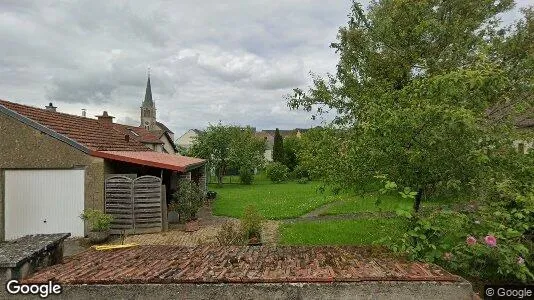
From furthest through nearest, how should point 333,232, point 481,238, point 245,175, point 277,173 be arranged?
point 277,173
point 245,175
point 333,232
point 481,238

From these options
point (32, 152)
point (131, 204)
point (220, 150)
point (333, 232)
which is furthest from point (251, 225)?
point (220, 150)

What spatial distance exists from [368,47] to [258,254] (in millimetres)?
7492

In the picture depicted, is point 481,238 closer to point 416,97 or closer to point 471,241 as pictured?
point 471,241

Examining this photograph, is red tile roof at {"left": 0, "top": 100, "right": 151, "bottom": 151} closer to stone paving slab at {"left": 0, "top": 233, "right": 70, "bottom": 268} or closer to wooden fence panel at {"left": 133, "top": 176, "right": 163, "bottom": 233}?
wooden fence panel at {"left": 133, "top": 176, "right": 163, "bottom": 233}

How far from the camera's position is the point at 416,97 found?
7.64 m

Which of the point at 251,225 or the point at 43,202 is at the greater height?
the point at 43,202

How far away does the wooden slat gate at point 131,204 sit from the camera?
1370cm

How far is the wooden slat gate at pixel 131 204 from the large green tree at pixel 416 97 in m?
5.80

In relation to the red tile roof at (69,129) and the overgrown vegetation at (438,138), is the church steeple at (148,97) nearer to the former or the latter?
the red tile roof at (69,129)

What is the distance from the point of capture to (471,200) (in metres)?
7.79

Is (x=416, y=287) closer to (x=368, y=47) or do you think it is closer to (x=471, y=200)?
(x=471, y=200)

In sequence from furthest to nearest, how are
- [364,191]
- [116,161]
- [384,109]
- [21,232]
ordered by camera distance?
[116,161], [21,232], [364,191], [384,109]

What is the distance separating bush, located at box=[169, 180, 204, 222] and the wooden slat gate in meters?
2.09

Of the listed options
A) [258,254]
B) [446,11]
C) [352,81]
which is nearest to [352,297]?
[258,254]
